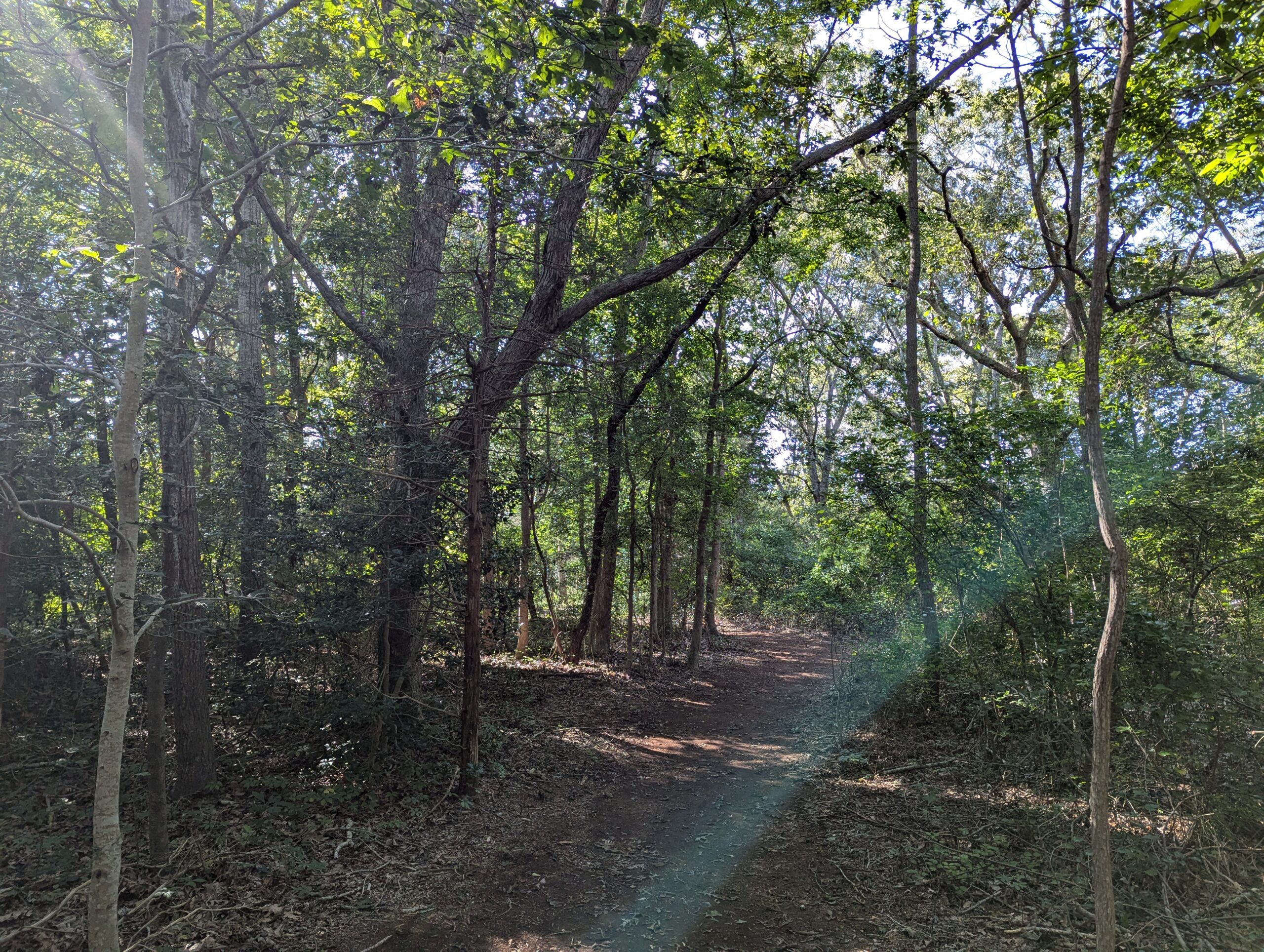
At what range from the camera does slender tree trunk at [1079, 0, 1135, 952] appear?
3260 mm

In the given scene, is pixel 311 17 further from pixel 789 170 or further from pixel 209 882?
pixel 209 882

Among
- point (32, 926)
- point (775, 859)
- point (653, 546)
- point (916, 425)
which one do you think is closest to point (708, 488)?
point (653, 546)

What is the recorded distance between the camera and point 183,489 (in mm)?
5562

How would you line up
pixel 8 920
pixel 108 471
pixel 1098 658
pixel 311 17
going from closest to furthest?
pixel 1098 658 < pixel 8 920 < pixel 108 471 < pixel 311 17

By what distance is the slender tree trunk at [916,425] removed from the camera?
727 cm

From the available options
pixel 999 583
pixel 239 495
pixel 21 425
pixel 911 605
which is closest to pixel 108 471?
pixel 21 425

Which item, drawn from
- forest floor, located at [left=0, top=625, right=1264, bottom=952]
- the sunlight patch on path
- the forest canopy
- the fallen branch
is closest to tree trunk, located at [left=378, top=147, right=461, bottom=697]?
the forest canopy

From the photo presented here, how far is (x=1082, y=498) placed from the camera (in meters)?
6.93

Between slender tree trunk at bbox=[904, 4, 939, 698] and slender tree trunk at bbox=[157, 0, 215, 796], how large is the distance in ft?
22.8

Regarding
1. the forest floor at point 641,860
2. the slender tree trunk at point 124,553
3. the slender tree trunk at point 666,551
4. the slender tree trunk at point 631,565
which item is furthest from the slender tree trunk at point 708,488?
the slender tree trunk at point 124,553

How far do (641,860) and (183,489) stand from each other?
5.07 meters

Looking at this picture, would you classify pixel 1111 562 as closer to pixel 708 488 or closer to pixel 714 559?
pixel 708 488

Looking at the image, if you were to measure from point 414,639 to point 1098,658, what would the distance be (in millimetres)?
6367

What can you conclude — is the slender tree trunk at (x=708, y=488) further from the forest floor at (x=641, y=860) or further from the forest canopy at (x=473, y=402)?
the forest floor at (x=641, y=860)
